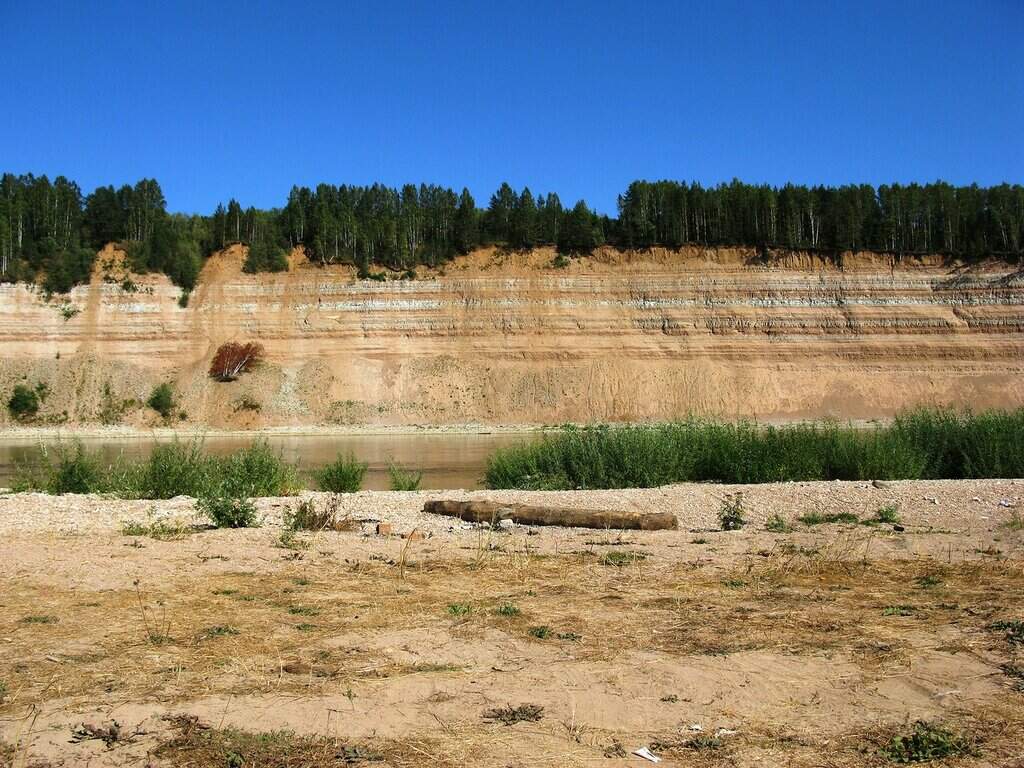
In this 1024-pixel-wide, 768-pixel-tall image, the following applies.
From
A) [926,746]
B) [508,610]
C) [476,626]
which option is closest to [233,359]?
[508,610]

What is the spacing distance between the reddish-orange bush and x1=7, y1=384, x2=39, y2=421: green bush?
12.1m

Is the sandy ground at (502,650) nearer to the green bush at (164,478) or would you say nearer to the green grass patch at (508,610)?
the green grass patch at (508,610)

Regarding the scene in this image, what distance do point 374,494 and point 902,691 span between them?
1327 cm

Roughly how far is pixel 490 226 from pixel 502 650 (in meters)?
69.4

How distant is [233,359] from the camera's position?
63406 mm

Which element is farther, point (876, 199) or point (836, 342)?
point (876, 199)

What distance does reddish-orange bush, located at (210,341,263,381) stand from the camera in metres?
62.8

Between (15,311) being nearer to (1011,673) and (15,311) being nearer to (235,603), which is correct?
(235,603)

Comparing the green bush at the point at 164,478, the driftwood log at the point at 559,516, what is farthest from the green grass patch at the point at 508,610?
the green bush at the point at 164,478

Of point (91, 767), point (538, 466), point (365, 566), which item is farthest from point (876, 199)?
point (91, 767)

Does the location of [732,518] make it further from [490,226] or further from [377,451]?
[490,226]

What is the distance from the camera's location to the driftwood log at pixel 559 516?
1199 centimetres

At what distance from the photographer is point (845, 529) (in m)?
11.6

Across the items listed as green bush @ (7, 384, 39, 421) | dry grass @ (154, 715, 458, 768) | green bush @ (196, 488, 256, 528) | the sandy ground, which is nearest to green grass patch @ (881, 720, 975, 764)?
the sandy ground
